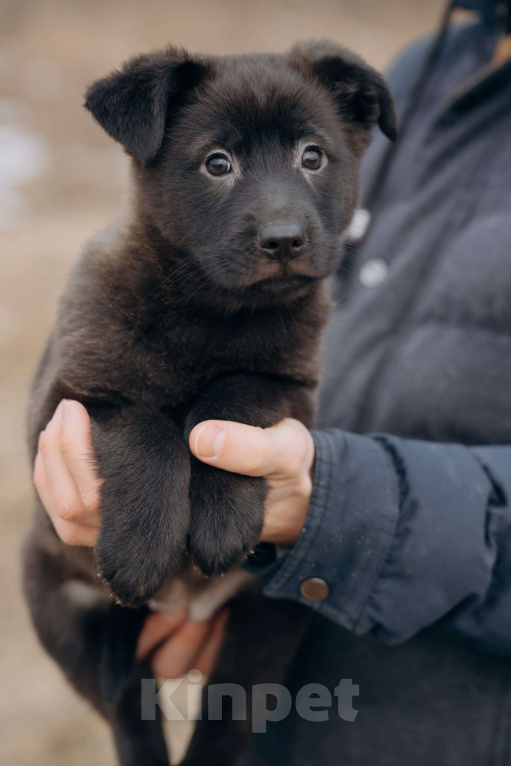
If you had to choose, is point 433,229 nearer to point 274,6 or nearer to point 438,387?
point 438,387

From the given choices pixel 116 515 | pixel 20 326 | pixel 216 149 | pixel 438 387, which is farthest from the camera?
pixel 20 326

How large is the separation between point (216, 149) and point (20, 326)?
5.81 m

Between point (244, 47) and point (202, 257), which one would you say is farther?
point (244, 47)

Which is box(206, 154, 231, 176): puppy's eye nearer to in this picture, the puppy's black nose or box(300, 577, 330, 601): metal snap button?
the puppy's black nose

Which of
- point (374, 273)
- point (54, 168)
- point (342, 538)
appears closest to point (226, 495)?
point (342, 538)

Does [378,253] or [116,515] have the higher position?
[378,253]

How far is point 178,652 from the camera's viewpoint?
2.28m

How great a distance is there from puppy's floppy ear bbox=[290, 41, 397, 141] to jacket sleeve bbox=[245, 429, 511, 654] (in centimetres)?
108

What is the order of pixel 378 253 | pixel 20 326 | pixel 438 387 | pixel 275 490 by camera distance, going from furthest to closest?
pixel 20 326
pixel 378 253
pixel 438 387
pixel 275 490

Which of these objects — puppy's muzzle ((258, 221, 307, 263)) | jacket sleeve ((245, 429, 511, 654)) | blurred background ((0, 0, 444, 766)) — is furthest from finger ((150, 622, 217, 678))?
puppy's muzzle ((258, 221, 307, 263))

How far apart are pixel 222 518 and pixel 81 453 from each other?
370 millimetres

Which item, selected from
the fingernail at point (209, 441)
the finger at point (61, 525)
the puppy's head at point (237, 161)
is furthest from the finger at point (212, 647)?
the puppy's head at point (237, 161)

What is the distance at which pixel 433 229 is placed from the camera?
2.37 meters

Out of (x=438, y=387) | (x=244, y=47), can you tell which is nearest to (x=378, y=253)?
(x=438, y=387)
